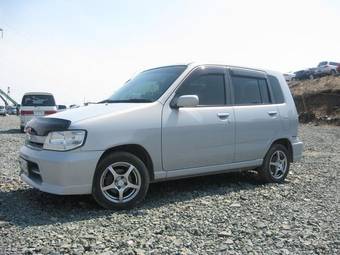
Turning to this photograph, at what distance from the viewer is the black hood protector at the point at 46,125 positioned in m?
5.33

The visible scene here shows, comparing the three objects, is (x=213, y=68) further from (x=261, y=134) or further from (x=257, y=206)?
(x=257, y=206)

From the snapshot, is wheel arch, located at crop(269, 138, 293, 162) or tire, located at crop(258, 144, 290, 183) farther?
wheel arch, located at crop(269, 138, 293, 162)

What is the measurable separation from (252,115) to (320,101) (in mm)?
28156

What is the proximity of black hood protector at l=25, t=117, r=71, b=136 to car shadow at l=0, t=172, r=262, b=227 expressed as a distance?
940 millimetres

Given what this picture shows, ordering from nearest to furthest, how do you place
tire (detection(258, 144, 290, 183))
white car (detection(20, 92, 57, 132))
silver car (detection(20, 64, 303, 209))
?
silver car (detection(20, 64, 303, 209)) < tire (detection(258, 144, 290, 183)) < white car (detection(20, 92, 57, 132))

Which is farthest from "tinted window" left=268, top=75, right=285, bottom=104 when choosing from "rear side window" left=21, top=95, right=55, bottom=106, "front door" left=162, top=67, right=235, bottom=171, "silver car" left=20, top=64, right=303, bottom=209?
"rear side window" left=21, top=95, right=55, bottom=106

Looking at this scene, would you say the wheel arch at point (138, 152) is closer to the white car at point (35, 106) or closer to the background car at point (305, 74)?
the white car at point (35, 106)

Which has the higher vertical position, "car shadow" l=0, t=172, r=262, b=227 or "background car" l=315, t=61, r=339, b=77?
"background car" l=315, t=61, r=339, b=77

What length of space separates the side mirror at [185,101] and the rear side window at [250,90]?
1.18 meters

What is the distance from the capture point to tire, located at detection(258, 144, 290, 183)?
743 centimetres

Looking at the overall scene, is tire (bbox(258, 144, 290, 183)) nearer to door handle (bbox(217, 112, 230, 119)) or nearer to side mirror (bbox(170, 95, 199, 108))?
door handle (bbox(217, 112, 230, 119))

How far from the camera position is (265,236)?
4703 mm

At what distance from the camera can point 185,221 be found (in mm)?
5164

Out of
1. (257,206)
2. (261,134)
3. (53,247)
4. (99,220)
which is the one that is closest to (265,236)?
(257,206)
